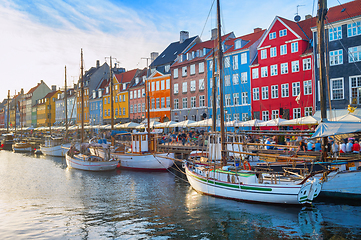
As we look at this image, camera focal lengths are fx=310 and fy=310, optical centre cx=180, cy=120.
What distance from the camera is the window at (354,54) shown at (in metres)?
32.4

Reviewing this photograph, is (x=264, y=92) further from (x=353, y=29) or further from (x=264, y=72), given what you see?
(x=353, y=29)

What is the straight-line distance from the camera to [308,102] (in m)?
37.3

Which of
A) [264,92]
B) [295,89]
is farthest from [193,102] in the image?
[295,89]

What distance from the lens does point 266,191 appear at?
15.4m

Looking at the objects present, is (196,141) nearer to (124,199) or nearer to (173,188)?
(173,188)

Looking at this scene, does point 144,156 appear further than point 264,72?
No

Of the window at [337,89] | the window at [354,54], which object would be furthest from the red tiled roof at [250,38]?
the window at [354,54]

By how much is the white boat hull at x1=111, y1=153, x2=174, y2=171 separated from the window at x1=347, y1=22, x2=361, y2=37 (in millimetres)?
22782

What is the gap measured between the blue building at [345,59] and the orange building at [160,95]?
30323mm

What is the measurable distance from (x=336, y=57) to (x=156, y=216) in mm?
28900

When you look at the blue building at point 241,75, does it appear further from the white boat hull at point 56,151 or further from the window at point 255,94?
the white boat hull at point 56,151

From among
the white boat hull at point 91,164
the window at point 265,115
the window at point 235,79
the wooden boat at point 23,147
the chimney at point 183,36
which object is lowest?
the white boat hull at point 91,164

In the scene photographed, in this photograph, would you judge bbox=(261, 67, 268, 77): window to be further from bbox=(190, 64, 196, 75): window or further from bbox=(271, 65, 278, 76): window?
bbox=(190, 64, 196, 75): window

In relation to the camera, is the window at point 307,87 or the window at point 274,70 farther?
the window at point 274,70
